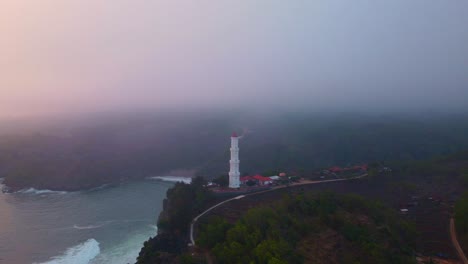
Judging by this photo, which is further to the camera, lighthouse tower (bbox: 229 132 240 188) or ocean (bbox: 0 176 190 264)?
lighthouse tower (bbox: 229 132 240 188)

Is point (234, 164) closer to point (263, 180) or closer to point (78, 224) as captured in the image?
point (263, 180)

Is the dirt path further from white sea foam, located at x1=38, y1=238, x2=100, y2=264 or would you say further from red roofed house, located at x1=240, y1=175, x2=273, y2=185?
white sea foam, located at x1=38, y1=238, x2=100, y2=264

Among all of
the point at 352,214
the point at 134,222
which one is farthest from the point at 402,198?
the point at 134,222

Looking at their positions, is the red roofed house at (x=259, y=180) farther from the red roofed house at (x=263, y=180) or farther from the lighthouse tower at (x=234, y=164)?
the lighthouse tower at (x=234, y=164)

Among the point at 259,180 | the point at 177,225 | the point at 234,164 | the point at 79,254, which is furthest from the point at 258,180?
the point at 79,254

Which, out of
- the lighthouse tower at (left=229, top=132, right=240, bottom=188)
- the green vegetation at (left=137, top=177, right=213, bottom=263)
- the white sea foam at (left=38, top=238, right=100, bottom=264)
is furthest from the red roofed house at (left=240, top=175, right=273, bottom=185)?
the white sea foam at (left=38, top=238, right=100, bottom=264)

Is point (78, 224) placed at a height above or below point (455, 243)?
below
